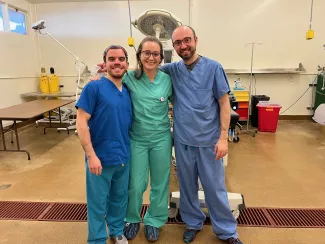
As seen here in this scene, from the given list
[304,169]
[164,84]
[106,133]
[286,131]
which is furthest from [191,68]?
[286,131]

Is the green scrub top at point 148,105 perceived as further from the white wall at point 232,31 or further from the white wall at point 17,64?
the white wall at point 17,64

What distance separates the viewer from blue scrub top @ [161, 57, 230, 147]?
1.66m

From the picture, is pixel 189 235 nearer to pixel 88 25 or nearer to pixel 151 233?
pixel 151 233

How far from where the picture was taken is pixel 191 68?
5.55 feet

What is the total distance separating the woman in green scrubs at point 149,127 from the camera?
1.67 m

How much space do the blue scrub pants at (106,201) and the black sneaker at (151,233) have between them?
0.20m

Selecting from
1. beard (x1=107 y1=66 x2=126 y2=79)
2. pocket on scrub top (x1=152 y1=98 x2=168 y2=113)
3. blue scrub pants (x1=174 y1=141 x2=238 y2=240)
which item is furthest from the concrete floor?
beard (x1=107 y1=66 x2=126 y2=79)

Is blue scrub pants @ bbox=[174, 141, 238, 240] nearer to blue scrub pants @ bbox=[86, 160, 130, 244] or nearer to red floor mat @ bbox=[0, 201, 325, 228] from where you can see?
red floor mat @ bbox=[0, 201, 325, 228]

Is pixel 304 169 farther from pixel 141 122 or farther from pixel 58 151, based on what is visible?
pixel 58 151

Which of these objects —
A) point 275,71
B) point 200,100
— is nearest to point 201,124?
point 200,100

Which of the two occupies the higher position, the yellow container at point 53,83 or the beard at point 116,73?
the beard at point 116,73

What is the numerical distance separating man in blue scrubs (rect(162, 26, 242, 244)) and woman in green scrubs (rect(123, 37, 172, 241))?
9cm

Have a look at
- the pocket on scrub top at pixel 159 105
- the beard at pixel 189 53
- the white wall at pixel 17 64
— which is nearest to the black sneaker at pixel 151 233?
the pocket on scrub top at pixel 159 105

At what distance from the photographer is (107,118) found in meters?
1.53
